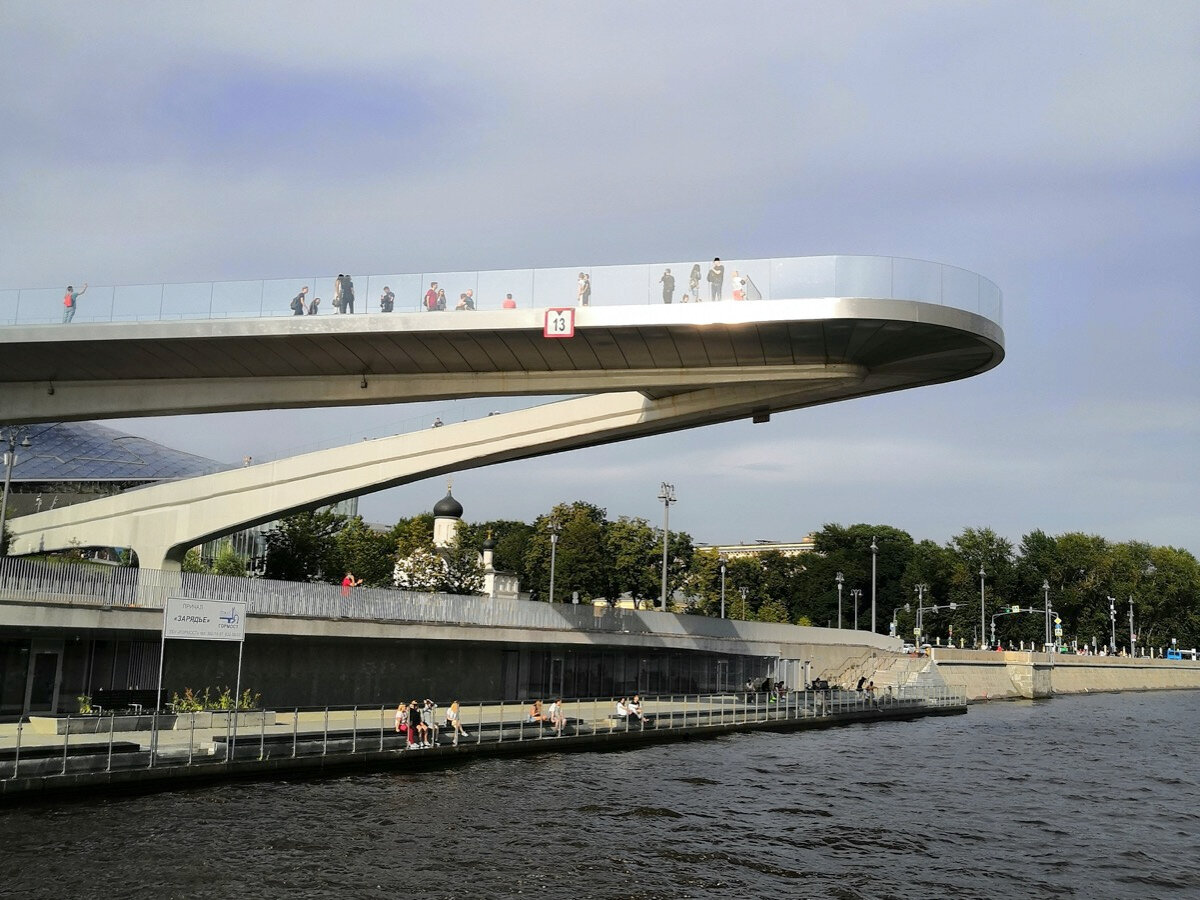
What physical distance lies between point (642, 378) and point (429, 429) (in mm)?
7668

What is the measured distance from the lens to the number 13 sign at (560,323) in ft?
106

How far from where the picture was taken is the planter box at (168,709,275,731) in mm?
27594

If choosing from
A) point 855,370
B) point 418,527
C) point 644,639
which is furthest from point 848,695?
point 418,527

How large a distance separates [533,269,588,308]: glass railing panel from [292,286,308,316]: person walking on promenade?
22.8ft

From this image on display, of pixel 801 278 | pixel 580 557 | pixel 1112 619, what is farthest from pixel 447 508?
pixel 1112 619

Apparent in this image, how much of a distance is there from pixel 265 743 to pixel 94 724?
376cm

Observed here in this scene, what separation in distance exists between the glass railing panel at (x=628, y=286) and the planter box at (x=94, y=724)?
16.1 metres

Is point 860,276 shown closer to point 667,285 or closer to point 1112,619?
point 667,285

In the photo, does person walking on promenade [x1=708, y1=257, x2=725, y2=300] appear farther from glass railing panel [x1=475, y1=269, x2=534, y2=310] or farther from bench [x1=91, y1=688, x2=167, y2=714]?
bench [x1=91, y1=688, x2=167, y2=714]

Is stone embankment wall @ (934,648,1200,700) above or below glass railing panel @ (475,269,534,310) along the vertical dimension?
below

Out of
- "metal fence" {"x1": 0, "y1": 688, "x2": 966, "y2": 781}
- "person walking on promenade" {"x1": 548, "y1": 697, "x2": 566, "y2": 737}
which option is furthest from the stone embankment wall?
Answer: "person walking on promenade" {"x1": 548, "y1": 697, "x2": 566, "y2": 737}

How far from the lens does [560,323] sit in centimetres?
3250

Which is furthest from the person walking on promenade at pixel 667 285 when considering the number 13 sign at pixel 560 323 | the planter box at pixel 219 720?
the planter box at pixel 219 720

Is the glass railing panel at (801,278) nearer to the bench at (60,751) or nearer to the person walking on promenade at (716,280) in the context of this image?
the person walking on promenade at (716,280)
